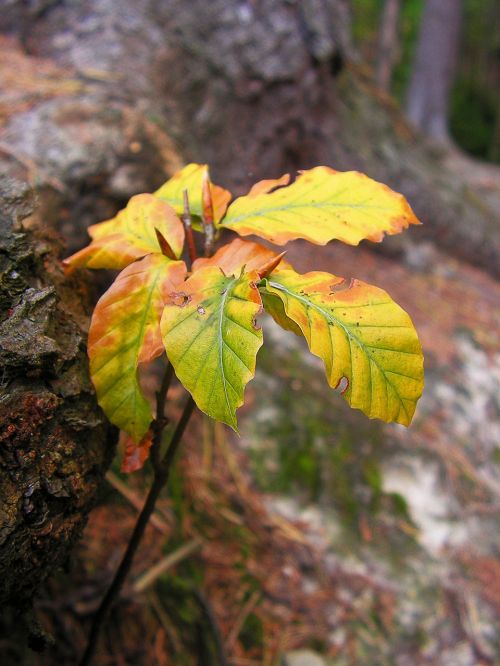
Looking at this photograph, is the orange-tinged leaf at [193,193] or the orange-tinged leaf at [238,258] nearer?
the orange-tinged leaf at [238,258]

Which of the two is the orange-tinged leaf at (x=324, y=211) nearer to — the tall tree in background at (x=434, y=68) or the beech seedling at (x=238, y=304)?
the beech seedling at (x=238, y=304)

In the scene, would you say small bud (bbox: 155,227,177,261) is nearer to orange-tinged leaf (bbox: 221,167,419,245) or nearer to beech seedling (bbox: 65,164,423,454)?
beech seedling (bbox: 65,164,423,454)

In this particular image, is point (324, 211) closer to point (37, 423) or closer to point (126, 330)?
point (126, 330)

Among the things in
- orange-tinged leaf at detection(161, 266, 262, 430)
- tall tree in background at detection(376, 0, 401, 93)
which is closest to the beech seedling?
orange-tinged leaf at detection(161, 266, 262, 430)

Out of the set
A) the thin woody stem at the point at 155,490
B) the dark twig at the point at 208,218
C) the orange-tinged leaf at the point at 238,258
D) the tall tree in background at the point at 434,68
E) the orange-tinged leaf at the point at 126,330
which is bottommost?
the tall tree in background at the point at 434,68

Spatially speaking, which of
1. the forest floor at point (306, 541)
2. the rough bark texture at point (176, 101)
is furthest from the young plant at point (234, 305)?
the rough bark texture at point (176, 101)

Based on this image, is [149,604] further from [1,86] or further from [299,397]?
[1,86]
